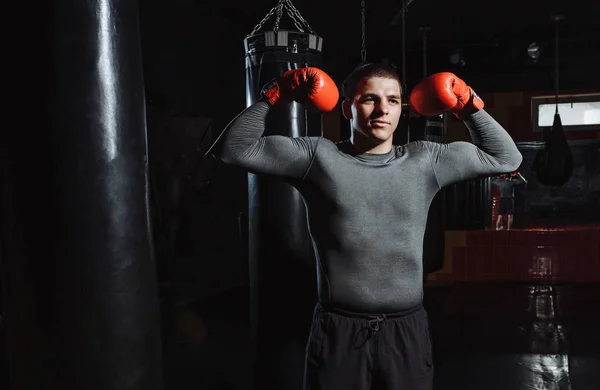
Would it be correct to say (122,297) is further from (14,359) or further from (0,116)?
(0,116)

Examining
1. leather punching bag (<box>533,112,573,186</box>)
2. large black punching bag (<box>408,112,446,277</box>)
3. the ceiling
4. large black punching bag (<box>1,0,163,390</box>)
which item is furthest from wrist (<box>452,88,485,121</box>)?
leather punching bag (<box>533,112,573,186</box>)

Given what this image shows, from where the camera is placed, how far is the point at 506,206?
7.27 meters

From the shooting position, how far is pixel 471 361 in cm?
387

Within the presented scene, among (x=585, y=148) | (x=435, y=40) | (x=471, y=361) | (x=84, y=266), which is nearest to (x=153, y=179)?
(x=471, y=361)

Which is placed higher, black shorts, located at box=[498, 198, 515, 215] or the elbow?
the elbow

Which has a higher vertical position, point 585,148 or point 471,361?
point 585,148

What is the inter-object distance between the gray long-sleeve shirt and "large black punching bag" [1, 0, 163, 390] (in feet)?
1.31

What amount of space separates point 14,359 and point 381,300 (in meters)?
1.15

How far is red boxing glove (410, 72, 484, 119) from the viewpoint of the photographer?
175cm

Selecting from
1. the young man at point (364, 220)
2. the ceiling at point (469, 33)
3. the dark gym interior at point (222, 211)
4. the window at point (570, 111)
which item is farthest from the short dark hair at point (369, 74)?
the window at point (570, 111)

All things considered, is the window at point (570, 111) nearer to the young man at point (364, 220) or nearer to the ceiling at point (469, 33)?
the ceiling at point (469, 33)

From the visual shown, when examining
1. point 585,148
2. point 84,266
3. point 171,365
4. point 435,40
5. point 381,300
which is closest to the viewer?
point 84,266

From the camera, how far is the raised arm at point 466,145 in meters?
1.76

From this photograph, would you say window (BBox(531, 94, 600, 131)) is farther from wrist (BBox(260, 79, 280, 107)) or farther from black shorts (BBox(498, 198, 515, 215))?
wrist (BBox(260, 79, 280, 107))
